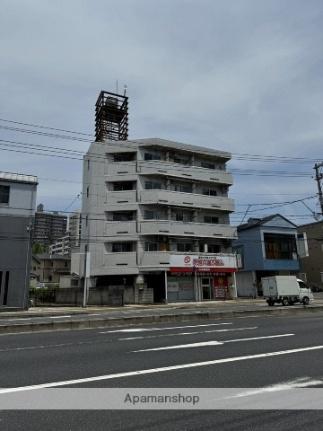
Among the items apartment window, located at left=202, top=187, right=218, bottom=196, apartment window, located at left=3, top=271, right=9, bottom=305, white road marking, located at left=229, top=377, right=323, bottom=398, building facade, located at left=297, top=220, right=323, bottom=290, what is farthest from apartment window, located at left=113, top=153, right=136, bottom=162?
white road marking, located at left=229, top=377, right=323, bottom=398

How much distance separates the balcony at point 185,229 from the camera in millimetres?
42344

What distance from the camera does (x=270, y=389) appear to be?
6082 millimetres

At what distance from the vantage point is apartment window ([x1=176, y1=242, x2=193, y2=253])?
44125mm

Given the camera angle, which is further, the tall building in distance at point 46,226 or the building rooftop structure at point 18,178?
the tall building in distance at point 46,226

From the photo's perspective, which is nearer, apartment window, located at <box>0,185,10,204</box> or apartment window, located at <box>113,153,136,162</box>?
apartment window, located at <box>0,185,10,204</box>

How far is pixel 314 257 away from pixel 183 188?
21.9m

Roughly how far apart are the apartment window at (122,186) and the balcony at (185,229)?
5092 millimetres

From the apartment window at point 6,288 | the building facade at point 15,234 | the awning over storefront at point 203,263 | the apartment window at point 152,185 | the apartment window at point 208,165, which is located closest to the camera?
the apartment window at point 6,288

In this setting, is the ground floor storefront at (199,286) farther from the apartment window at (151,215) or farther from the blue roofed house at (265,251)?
the apartment window at (151,215)

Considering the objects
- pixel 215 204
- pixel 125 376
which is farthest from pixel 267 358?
pixel 215 204

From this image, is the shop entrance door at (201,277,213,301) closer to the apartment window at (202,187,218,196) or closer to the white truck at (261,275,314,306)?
the apartment window at (202,187,218,196)

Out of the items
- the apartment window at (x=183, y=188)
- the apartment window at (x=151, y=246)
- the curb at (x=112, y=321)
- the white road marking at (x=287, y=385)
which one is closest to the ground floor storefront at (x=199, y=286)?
the apartment window at (x=151, y=246)

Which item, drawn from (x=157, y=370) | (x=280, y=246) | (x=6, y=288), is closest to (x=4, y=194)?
(x=6, y=288)
